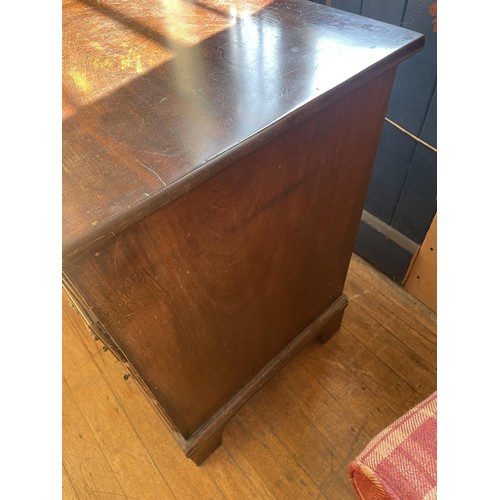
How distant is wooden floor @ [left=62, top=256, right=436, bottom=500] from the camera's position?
3.31 ft

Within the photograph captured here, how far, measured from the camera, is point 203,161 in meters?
0.44

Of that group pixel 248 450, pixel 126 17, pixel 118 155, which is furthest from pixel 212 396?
pixel 126 17

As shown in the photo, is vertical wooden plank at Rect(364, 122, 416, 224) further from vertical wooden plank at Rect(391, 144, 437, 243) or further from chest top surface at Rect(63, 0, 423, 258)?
chest top surface at Rect(63, 0, 423, 258)

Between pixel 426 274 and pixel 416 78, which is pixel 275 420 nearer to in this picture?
pixel 426 274

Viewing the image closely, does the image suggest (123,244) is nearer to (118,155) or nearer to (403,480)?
(118,155)

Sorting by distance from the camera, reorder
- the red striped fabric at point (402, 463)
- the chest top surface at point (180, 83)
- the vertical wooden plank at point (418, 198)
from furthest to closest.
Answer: the vertical wooden plank at point (418, 198) → the red striped fabric at point (402, 463) → the chest top surface at point (180, 83)

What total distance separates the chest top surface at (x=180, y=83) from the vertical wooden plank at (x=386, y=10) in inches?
14.2

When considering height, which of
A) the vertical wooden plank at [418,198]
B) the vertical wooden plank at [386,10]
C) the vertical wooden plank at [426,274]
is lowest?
the vertical wooden plank at [426,274]

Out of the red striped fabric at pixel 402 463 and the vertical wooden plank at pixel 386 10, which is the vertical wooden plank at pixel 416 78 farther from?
the red striped fabric at pixel 402 463

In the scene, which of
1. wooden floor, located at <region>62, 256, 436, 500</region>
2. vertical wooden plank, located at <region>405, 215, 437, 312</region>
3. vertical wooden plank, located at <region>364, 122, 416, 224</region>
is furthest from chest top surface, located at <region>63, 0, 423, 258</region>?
wooden floor, located at <region>62, 256, 436, 500</region>

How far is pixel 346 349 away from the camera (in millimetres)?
→ 1227

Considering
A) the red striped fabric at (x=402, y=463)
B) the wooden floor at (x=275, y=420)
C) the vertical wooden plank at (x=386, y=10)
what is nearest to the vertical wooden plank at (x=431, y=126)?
the vertical wooden plank at (x=386, y=10)

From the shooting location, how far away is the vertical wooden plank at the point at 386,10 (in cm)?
95

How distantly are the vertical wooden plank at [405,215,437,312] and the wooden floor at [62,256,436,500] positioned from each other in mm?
44
